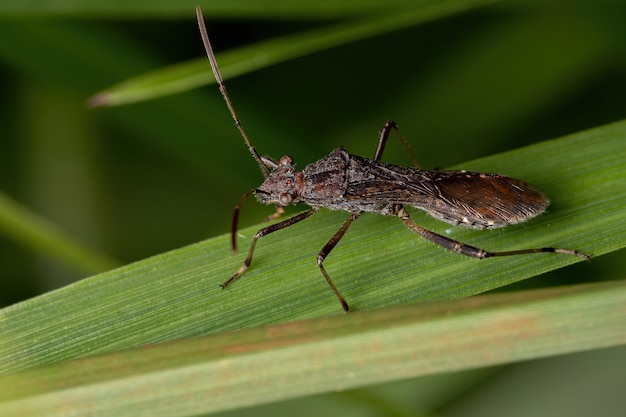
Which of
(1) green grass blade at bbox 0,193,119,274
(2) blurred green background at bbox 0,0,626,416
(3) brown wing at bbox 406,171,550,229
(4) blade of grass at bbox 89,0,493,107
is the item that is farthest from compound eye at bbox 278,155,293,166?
(1) green grass blade at bbox 0,193,119,274

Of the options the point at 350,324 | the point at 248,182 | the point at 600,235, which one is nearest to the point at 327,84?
the point at 248,182

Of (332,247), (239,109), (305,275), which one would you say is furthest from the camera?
(239,109)

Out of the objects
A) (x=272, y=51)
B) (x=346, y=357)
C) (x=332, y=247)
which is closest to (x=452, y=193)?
(x=332, y=247)

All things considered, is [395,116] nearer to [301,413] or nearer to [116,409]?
[301,413]

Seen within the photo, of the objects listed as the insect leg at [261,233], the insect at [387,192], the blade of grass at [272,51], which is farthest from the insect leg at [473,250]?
the blade of grass at [272,51]

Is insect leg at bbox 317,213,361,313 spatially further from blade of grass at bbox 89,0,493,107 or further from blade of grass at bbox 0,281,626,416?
blade of grass at bbox 89,0,493,107

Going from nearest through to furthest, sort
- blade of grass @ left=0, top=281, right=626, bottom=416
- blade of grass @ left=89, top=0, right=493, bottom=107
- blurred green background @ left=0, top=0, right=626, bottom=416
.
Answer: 1. blade of grass @ left=0, top=281, right=626, bottom=416
2. blade of grass @ left=89, top=0, right=493, bottom=107
3. blurred green background @ left=0, top=0, right=626, bottom=416

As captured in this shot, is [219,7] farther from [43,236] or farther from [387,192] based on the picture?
[43,236]
